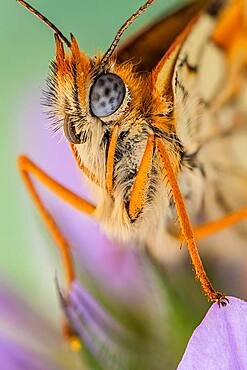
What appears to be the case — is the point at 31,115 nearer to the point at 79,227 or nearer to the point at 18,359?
the point at 79,227

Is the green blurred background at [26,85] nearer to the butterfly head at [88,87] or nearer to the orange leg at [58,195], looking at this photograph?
the orange leg at [58,195]

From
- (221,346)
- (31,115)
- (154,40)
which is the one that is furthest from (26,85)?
(221,346)

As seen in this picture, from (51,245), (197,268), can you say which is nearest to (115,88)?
(197,268)

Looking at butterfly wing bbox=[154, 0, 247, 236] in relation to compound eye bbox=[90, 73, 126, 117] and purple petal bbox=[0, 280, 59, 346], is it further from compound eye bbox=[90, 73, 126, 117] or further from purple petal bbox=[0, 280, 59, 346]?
purple petal bbox=[0, 280, 59, 346]

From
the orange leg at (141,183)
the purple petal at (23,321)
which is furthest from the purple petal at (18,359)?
the orange leg at (141,183)

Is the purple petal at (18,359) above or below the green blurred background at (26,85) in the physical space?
below

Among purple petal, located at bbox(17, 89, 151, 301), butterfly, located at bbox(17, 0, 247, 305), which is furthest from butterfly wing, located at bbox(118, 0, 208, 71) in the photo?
purple petal, located at bbox(17, 89, 151, 301)
